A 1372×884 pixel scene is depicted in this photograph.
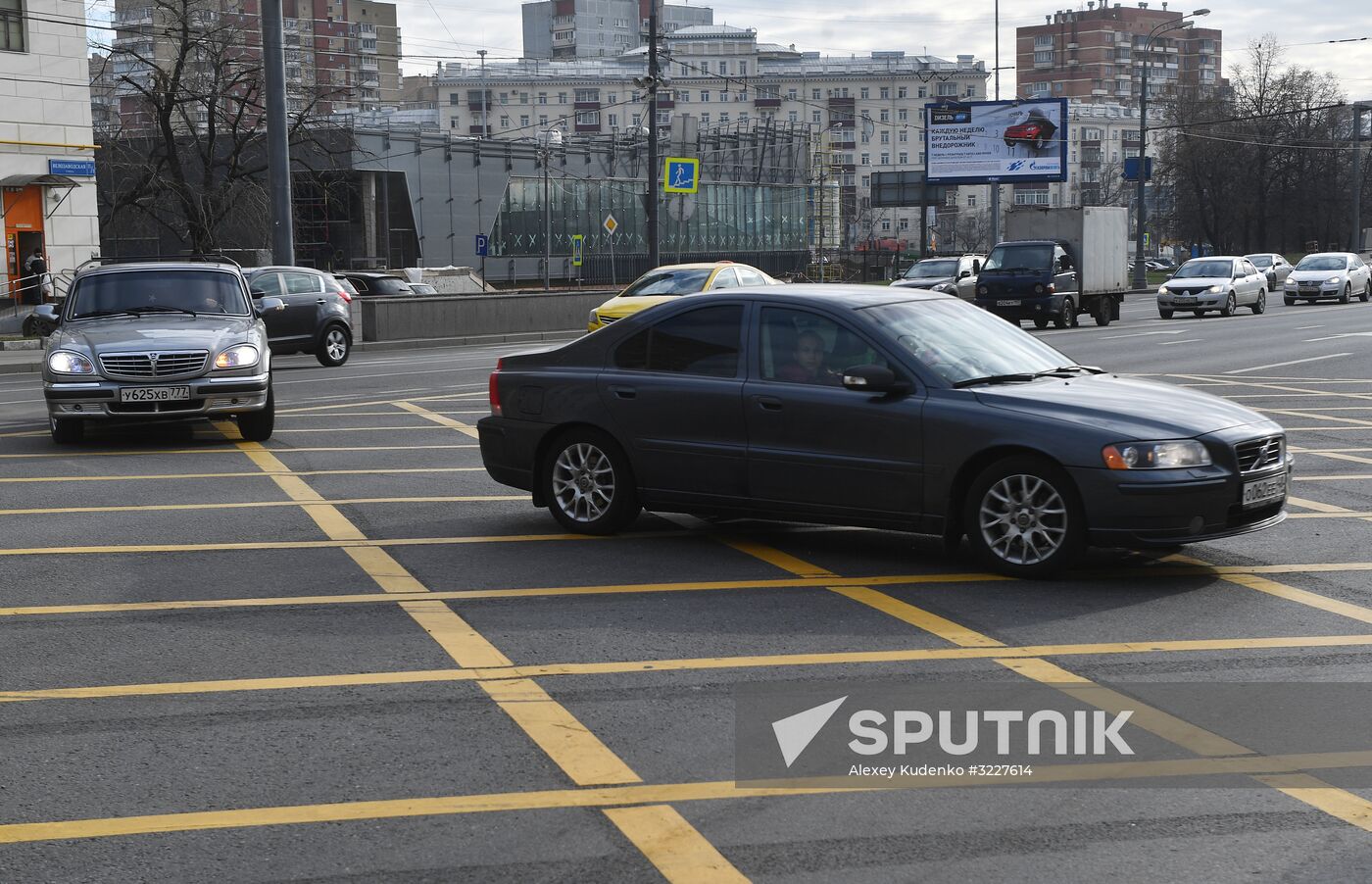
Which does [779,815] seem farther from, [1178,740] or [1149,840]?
[1178,740]

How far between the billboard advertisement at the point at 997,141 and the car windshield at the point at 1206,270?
1877 centimetres

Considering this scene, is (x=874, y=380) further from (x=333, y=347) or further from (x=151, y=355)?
(x=333, y=347)

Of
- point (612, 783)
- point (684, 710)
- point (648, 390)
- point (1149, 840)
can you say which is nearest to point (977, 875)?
point (1149, 840)

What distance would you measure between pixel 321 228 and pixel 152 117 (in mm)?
19881

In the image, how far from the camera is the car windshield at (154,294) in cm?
1443

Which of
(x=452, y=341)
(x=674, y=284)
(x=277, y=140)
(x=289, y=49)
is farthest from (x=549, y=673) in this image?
(x=289, y=49)

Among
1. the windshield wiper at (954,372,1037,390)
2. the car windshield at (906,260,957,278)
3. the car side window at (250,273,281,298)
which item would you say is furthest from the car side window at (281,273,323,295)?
the car windshield at (906,260,957,278)

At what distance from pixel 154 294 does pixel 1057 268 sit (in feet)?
81.8

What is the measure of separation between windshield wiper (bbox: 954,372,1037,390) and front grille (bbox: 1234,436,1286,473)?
116 centimetres

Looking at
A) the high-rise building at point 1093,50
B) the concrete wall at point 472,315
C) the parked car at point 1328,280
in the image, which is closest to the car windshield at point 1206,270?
the parked car at point 1328,280

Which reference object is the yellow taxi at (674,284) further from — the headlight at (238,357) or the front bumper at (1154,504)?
the front bumper at (1154,504)

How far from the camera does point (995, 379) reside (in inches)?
328

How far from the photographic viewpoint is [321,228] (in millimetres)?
71000

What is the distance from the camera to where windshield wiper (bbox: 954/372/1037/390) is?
8.18m
